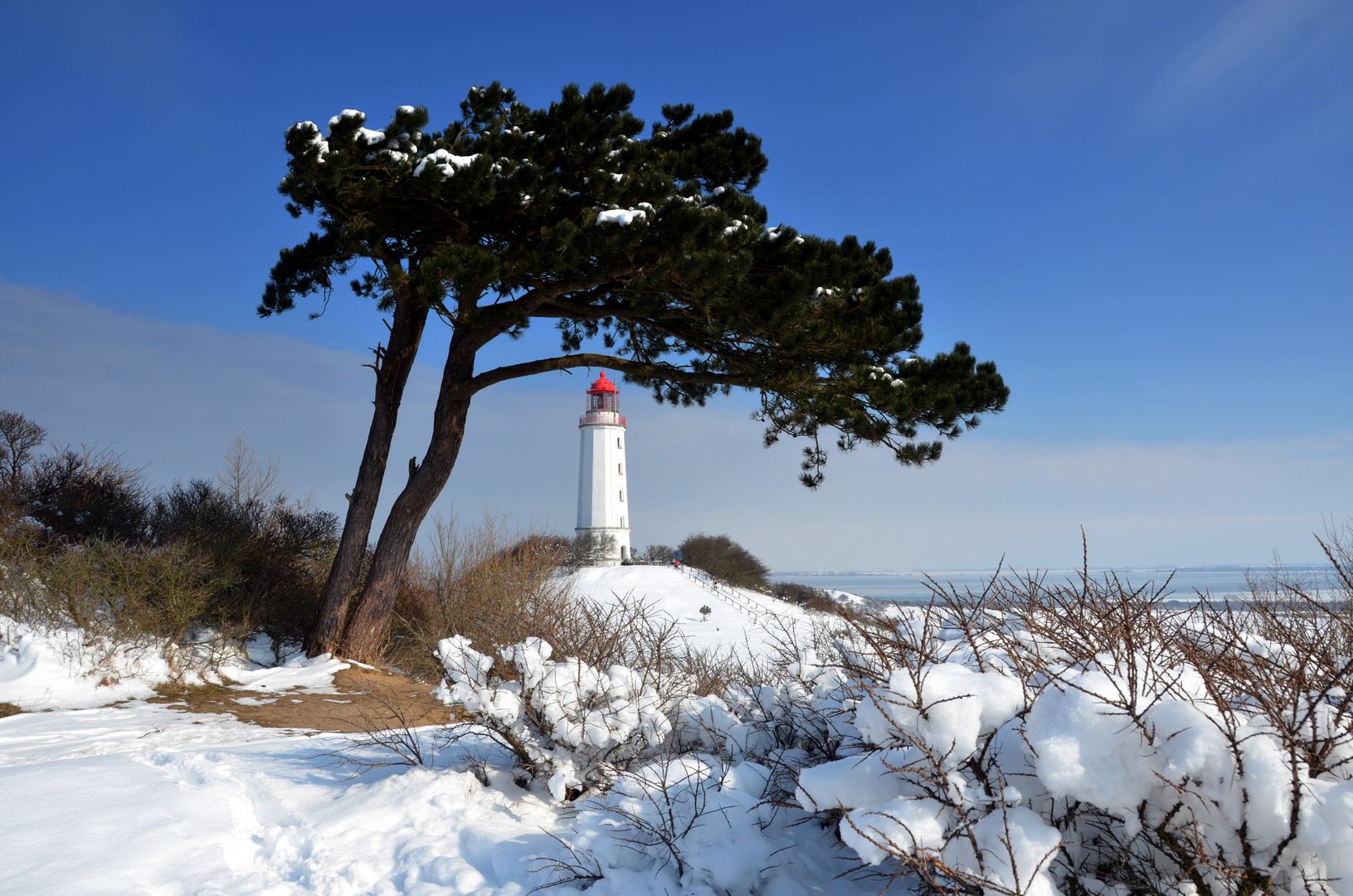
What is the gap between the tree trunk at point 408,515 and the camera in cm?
1174

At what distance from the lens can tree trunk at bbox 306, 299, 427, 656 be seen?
11859 mm

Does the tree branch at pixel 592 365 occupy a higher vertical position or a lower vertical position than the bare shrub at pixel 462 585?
higher

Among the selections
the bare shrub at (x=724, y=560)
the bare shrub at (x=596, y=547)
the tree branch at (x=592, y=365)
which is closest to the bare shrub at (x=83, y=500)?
the tree branch at (x=592, y=365)

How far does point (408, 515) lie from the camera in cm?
1191

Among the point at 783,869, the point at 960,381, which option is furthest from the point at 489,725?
the point at 960,381

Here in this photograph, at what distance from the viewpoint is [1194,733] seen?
7.11 ft

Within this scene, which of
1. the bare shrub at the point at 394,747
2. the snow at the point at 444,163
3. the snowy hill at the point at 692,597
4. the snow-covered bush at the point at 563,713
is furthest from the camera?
the snowy hill at the point at 692,597

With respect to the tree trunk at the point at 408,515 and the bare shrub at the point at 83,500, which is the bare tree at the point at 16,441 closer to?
the bare shrub at the point at 83,500

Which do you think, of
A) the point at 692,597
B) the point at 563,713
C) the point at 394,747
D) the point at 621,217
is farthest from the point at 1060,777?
the point at 692,597

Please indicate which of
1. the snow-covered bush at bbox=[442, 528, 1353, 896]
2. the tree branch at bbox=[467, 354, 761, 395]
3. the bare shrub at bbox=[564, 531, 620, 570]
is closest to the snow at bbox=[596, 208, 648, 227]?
the tree branch at bbox=[467, 354, 761, 395]

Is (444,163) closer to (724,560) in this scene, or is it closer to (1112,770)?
(1112,770)

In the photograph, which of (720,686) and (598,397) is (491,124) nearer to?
(720,686)

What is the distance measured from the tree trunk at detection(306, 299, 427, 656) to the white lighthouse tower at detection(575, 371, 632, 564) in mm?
22676

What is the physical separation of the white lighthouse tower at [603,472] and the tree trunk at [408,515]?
23195 mm
